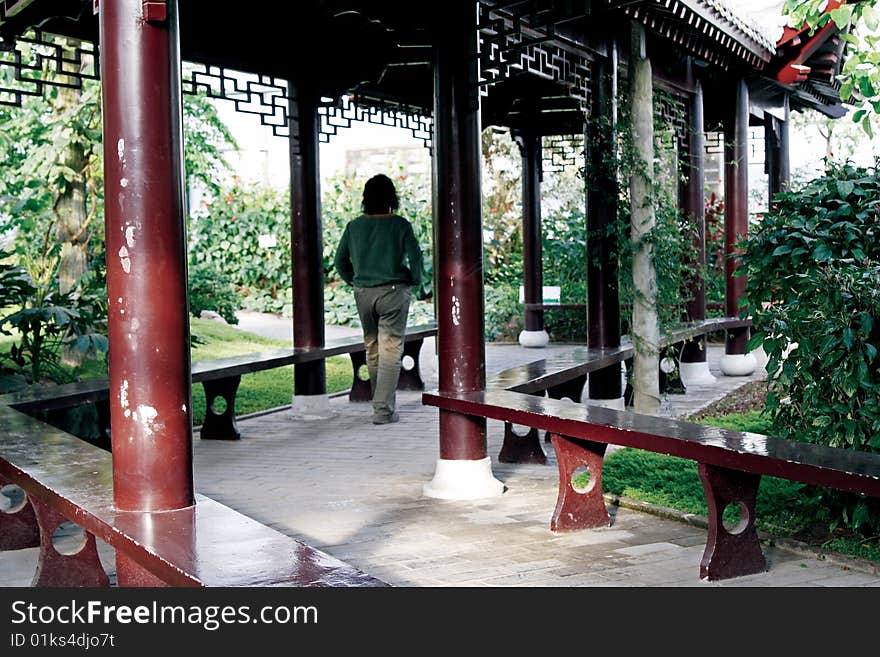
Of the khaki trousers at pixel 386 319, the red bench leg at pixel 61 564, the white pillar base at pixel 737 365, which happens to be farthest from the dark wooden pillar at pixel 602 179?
the red bench leg at pixel 61 564

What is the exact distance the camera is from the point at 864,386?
4867mm

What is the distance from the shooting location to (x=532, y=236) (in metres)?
14.6

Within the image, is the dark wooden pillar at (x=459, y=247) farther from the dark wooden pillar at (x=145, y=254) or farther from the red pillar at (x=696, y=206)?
the red pillar at (x=696, y=206)

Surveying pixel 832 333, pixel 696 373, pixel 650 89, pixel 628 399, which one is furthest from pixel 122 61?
pixel 696 373

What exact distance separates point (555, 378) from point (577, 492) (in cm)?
213

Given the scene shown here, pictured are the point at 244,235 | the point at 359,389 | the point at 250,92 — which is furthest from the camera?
the point at 244,235

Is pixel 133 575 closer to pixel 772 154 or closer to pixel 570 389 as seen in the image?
pixel 570 389

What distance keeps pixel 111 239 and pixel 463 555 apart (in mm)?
2287

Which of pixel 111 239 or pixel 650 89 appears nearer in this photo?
pixel 111 239

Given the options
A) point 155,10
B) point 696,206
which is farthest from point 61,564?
point 696,206

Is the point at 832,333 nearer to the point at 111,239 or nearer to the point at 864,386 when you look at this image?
the point at 864,386

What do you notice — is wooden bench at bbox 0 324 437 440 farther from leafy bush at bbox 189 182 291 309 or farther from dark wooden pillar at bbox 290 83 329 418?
leafy bush at bbox 189 182 291 309

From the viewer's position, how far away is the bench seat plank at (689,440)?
3896mm
